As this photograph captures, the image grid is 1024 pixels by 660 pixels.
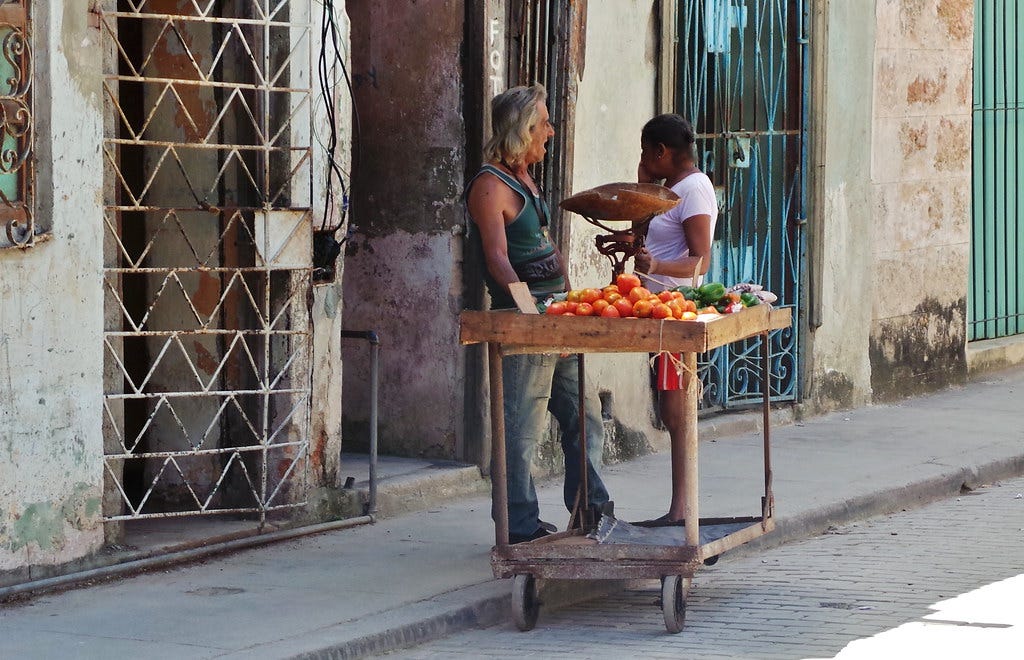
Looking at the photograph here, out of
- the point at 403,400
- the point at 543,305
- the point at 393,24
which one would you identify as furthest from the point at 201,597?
the point at 393,24

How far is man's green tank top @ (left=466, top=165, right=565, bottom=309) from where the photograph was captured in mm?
7426

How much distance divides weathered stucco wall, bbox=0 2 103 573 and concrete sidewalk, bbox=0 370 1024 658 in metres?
0.30

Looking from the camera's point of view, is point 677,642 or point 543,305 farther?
point 543,305

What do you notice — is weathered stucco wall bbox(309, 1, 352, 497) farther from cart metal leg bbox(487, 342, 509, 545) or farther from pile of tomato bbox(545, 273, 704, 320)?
pile of tomato bbox(545, 273, 704, 320)

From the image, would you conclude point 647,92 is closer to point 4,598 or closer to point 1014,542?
point 1014,542

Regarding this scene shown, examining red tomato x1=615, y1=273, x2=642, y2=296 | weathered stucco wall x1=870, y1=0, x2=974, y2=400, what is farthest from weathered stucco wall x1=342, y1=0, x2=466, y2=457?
weathered stucco wall x1=870, y1=0, x2=974, y2=400

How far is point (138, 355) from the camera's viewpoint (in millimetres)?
8680

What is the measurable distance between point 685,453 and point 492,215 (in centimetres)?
127

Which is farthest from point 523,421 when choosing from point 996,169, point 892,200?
point 996,169

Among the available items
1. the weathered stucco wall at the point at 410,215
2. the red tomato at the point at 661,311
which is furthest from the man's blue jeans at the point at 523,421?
the weathered stucco wall at the point at 410,215

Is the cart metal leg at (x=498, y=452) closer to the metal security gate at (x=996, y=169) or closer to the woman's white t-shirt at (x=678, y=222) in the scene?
the woman's white t-shirt at (x=678, y=222)

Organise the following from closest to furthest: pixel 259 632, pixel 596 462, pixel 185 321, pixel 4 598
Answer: pixel 259 632
pixel 4 598
pixel 596 462
pixel 185 321

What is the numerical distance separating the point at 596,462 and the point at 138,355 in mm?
2327

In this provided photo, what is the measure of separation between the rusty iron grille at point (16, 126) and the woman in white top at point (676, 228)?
241cm
